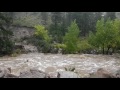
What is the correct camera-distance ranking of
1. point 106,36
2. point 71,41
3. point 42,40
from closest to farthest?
point 71,41 < point 106,36 < point 42,40

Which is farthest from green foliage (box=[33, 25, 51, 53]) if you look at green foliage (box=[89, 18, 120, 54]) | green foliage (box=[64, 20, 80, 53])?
green foliage (box=[89, 18, 120, 54])

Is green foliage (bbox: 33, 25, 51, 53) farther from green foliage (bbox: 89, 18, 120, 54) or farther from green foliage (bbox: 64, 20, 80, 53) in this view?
green foliage (bbox: 89, 18, 120, 54)

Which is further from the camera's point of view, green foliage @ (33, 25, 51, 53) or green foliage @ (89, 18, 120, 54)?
green foliage @ (33, 25, 51, 53)

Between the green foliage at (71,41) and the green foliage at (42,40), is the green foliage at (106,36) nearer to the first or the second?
the green foliage at (71,41)

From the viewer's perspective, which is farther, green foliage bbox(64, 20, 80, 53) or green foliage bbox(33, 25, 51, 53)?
green foliage bbox(33, 25, 51, 53)

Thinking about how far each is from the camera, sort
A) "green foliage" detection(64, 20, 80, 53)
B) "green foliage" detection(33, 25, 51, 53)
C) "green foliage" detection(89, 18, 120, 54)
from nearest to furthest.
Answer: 1. "green foliage" detection(64, 20, 80, 53)
2. "green foliage" detection(89, 18, 120, 54)
3. "green foliage" detection(33, 25, 51, 53)

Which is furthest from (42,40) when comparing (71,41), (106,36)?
(106,36)

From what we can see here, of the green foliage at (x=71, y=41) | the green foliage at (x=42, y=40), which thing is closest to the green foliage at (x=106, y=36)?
the green foliage at (x=71, y=41)

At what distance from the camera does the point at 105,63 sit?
2062cm

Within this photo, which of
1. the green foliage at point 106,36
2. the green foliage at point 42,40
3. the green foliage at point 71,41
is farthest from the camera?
the green foliage at point 42,40

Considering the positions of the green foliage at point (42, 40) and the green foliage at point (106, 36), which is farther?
the green foliage at point (42, 40)

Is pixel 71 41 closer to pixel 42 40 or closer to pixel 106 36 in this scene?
pixel 106 36

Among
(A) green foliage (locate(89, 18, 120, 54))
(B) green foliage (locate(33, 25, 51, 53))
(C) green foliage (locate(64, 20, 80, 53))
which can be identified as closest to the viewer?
(C) green foliage (locate(64, 20, 80, 53))
